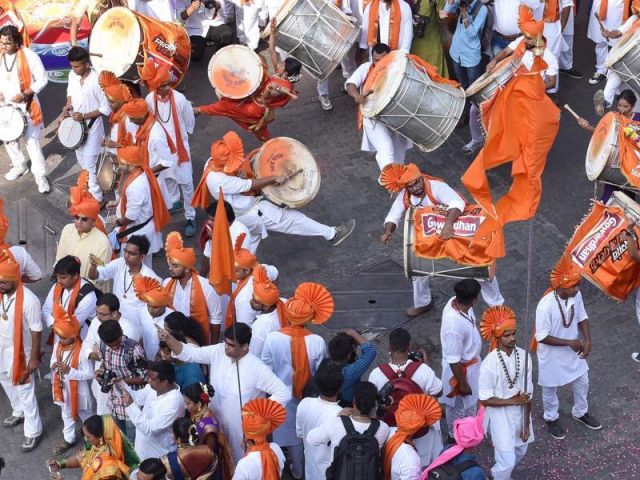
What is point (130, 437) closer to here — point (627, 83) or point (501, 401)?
point (501, 401)

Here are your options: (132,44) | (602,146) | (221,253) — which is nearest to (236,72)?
(132,44)

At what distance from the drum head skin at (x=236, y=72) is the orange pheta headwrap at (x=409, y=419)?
4.89 meters

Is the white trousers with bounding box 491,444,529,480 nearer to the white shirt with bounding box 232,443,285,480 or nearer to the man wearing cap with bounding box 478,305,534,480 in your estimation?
the man wearing cap with bounding box 478,305,534,480

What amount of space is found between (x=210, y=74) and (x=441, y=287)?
319 cm

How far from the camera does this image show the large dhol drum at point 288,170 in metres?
11.5

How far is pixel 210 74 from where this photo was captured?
41.1ft

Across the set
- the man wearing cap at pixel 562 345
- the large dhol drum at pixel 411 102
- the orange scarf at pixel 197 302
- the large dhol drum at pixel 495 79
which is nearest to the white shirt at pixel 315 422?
the orange scarf at pixel 197 302

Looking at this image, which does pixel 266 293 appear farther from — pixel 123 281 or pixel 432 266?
pixel 432 266

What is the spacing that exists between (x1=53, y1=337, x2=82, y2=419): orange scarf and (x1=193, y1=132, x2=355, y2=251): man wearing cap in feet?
Result: 6.91

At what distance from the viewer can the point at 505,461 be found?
9.21m

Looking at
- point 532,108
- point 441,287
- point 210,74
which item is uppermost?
point 532,108

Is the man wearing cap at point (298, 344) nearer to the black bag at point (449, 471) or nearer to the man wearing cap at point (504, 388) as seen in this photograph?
the man wearing cap at point (504, 388)

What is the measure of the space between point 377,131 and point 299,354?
3.61 m

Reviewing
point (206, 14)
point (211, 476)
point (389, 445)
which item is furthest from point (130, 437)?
point (206, 14)
